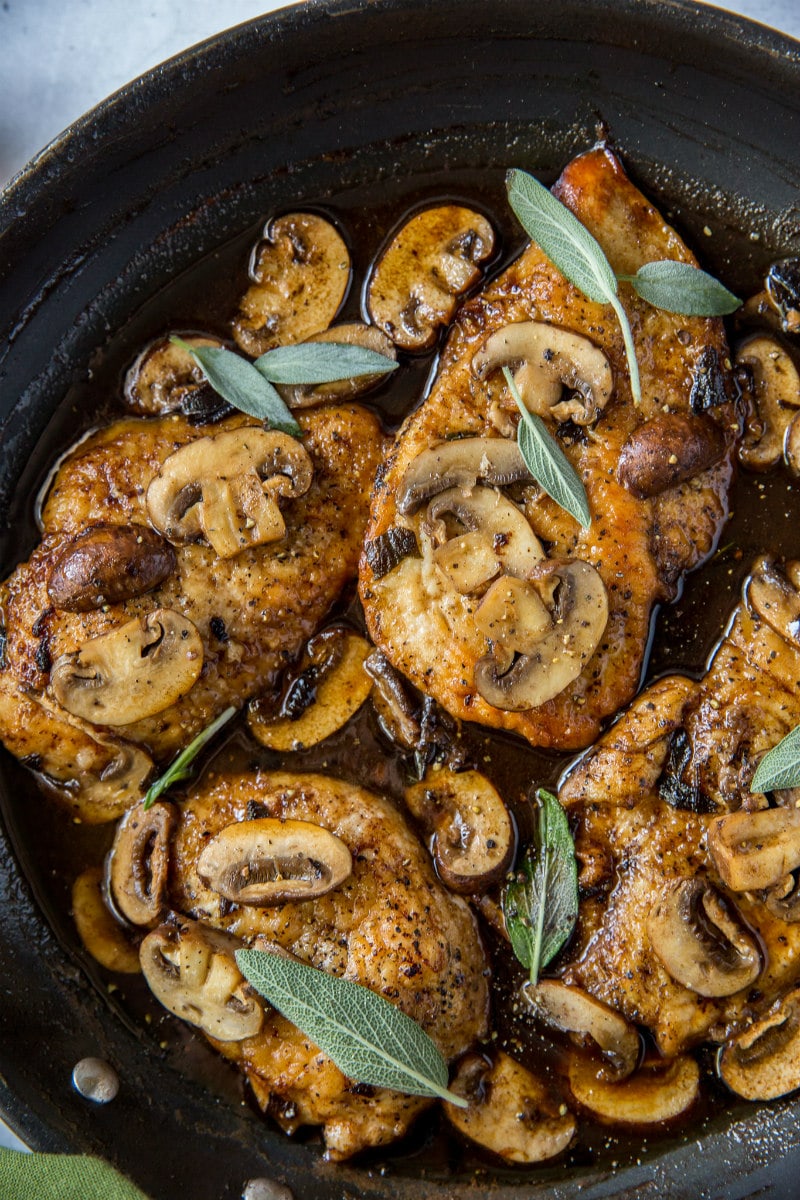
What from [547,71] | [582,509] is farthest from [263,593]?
[547,71]

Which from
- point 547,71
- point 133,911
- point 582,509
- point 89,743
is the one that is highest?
point 547,71

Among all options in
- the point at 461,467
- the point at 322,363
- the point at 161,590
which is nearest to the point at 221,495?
the point at 161,590

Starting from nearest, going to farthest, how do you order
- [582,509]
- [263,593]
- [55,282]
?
1. [582,509]
2. [263,593]
3. [55,282]

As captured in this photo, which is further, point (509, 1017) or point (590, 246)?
point (509, 1017)

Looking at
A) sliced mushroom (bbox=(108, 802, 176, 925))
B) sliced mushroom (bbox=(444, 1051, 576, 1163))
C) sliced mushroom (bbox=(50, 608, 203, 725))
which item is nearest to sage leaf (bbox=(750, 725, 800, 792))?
sliced mushroom (bbox=(444, 1051, 576, 1163))

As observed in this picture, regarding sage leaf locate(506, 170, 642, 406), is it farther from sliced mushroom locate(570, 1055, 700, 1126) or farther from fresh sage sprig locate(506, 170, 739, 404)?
sliced mushroom locate(570, 1055, 700, 1126)

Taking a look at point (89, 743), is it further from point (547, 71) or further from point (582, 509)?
point (547, 71)

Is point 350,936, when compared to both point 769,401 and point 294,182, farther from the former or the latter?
point 294,182
